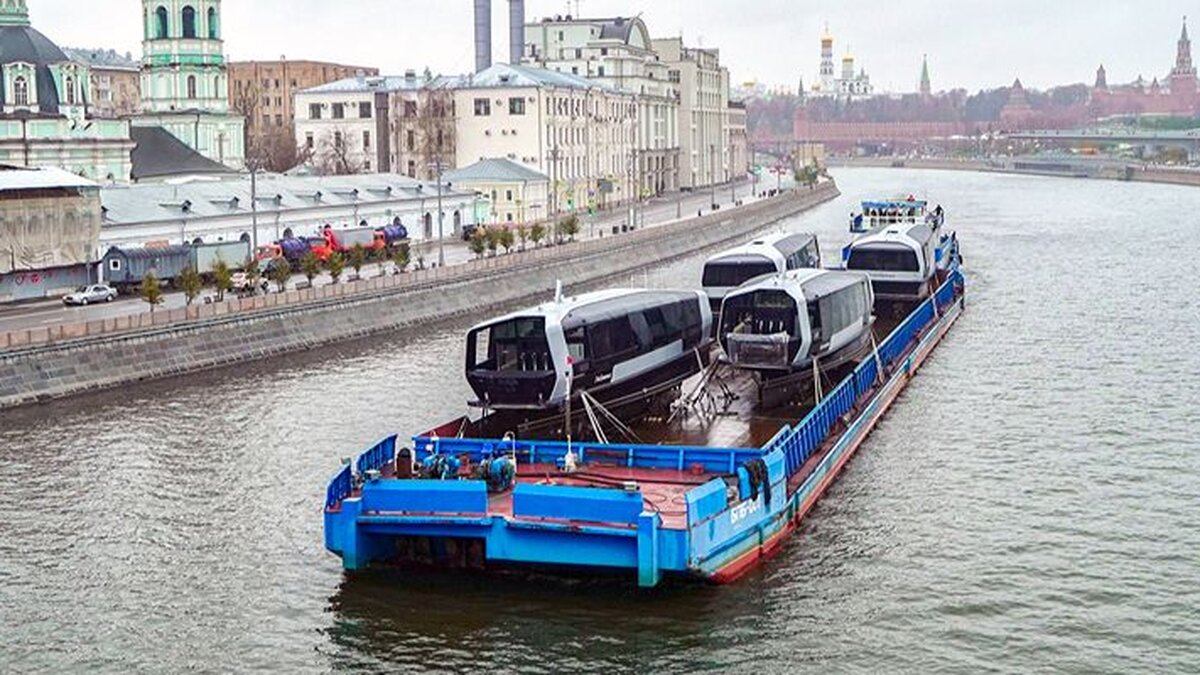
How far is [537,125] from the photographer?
85.2 metres

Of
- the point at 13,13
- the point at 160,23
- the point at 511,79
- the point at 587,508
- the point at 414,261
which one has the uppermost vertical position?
the point at 160,23

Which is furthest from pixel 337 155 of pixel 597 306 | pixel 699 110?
pixel 597 306

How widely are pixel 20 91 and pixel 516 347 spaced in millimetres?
43467

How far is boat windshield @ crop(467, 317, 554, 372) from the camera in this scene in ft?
81.5

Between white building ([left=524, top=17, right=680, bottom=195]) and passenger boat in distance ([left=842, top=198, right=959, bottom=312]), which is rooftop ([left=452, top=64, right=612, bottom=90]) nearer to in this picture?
white building ([left=524, top=17, right=680, bottom=195])

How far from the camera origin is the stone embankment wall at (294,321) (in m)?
35.4

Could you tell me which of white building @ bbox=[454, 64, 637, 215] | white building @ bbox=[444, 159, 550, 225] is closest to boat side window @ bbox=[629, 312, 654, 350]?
Answer: white building @ bbox=[444, 159, 550, 225]

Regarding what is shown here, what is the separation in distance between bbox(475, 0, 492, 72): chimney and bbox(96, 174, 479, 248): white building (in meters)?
53.9

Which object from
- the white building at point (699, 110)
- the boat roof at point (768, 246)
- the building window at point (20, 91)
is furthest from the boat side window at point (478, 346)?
the white building at point (699, 110)

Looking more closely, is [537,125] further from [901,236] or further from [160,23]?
[901,236]

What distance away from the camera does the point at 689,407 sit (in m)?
28.7

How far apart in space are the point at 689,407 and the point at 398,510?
30.3 ft

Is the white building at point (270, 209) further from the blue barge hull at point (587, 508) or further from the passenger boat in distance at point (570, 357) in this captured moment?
the blue barge hull at point (587, 508)

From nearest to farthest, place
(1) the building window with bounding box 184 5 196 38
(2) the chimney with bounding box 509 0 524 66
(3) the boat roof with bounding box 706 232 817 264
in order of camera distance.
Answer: (3) the boat roof with bounding box 706 232 817 264
(1) the building window with bounding box 184 5 196 38
(2) the chimney with bounding box 509 0 524 66
